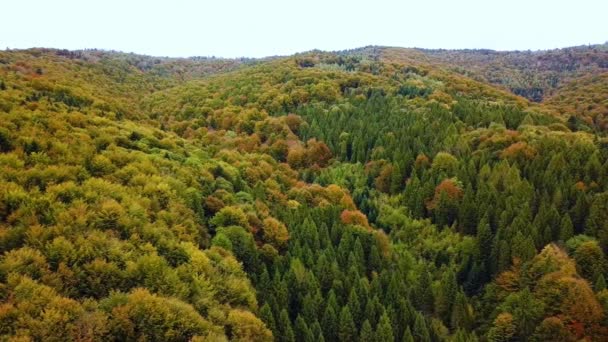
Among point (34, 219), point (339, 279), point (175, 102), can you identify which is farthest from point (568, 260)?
point (175, 102)

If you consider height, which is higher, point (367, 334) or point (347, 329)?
point (347, 329)

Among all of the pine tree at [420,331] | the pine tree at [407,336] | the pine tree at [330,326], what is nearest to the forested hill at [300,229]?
the pine tree at [330,326]

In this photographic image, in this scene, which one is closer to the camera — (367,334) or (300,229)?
(367,334)

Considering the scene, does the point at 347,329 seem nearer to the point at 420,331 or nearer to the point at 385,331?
the point at 385,331

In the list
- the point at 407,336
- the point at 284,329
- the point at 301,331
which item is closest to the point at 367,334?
the point at 407,336

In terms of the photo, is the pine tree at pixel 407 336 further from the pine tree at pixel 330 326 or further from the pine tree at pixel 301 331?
the pine tree at pixel 301 331

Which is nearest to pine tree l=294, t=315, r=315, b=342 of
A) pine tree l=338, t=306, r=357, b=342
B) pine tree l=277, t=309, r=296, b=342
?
pine tree l=277, t=309, r=296, b=342

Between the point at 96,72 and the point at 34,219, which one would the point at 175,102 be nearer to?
the point at 96,72

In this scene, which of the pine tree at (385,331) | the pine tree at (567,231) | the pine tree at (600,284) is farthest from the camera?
the pine tree at (567,231)
